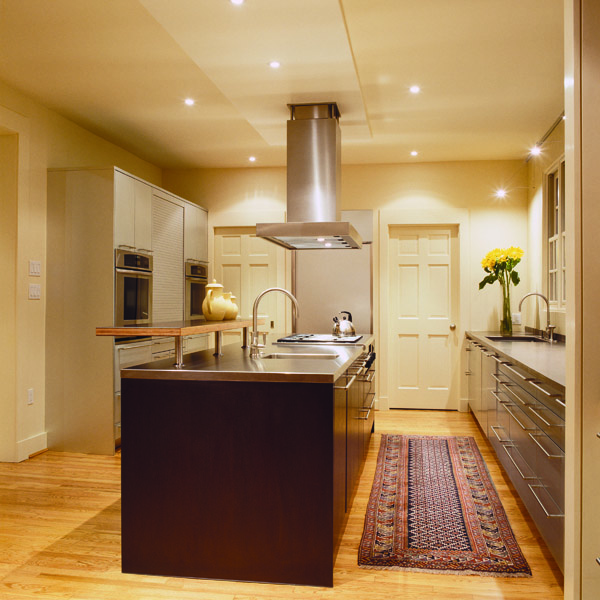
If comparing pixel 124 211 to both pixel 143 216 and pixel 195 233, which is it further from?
pixel 195 233

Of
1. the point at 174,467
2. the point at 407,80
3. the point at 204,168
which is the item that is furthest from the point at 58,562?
the point at 204,168

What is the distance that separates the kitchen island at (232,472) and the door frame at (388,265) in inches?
148

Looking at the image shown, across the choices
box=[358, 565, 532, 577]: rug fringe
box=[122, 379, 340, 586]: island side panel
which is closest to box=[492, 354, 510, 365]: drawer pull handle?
box=[358, 565, 532, 577]: rug fringe

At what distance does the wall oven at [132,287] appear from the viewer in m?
4.36

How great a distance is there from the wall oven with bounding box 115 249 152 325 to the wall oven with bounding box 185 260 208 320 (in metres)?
0.90

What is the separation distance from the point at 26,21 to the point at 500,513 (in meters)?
3.77

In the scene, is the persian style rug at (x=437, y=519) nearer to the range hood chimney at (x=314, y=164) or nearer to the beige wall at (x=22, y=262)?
the range hood chimney at (x=314, y=164)

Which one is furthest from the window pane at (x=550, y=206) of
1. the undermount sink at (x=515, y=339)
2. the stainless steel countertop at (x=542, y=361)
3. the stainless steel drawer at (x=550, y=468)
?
the stainless steel drawer at (x=550, y=468)

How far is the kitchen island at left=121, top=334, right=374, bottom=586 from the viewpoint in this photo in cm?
228

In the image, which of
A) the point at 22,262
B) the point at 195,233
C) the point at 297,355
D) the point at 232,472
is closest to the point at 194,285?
the point at 195,233

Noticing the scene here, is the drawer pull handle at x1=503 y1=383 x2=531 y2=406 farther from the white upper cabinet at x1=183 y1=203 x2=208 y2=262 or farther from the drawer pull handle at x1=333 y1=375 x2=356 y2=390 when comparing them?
the white upper cabinet at x1=183 y1=203 x2=208 y2=262

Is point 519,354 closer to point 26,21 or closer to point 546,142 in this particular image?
point 546,142

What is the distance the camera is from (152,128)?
495 centimetres

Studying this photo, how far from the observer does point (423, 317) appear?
618cm
